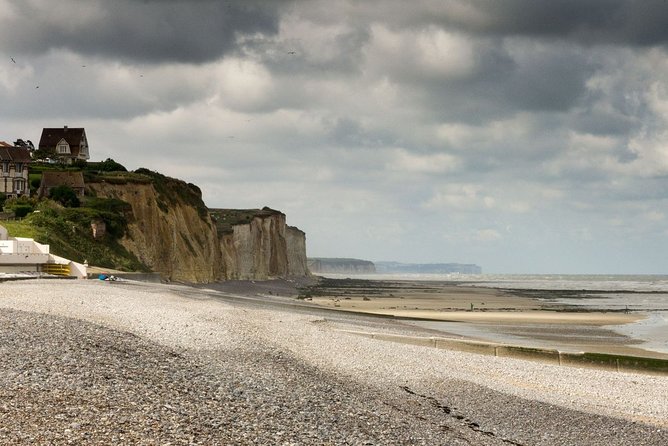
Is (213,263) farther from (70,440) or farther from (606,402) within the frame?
(70,440)

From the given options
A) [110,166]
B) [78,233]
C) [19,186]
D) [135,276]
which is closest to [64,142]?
[110,166]

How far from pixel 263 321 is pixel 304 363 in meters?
9.86

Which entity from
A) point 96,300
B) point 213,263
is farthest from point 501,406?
point 213,263

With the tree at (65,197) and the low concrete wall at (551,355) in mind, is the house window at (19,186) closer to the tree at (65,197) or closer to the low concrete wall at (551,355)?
the tree at (65,197)

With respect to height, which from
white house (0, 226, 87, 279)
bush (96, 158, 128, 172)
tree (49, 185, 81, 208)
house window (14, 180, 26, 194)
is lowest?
white house (0, 226, 87, 279)

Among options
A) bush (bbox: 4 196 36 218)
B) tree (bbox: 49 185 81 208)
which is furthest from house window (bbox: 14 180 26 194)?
bush (bbox: 4 196 36 218)

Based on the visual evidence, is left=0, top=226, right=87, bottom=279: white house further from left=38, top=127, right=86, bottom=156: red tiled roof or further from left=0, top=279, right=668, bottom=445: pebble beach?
left=38, top=127, right=86, bottom=156: red tiled roof

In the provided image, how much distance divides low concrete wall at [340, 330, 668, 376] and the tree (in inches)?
2208

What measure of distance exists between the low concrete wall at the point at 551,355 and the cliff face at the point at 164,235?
174 ft

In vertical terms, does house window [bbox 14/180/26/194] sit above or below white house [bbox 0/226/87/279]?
above

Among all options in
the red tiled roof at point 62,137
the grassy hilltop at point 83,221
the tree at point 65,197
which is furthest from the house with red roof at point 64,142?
the tree at point 65,197

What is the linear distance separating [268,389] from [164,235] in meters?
74.9

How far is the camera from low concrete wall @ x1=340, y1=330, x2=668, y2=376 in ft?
91.2

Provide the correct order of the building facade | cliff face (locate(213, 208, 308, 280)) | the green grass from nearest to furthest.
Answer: the green grass, the building facade, cliff face (locate(213, 208, 308, 280))
